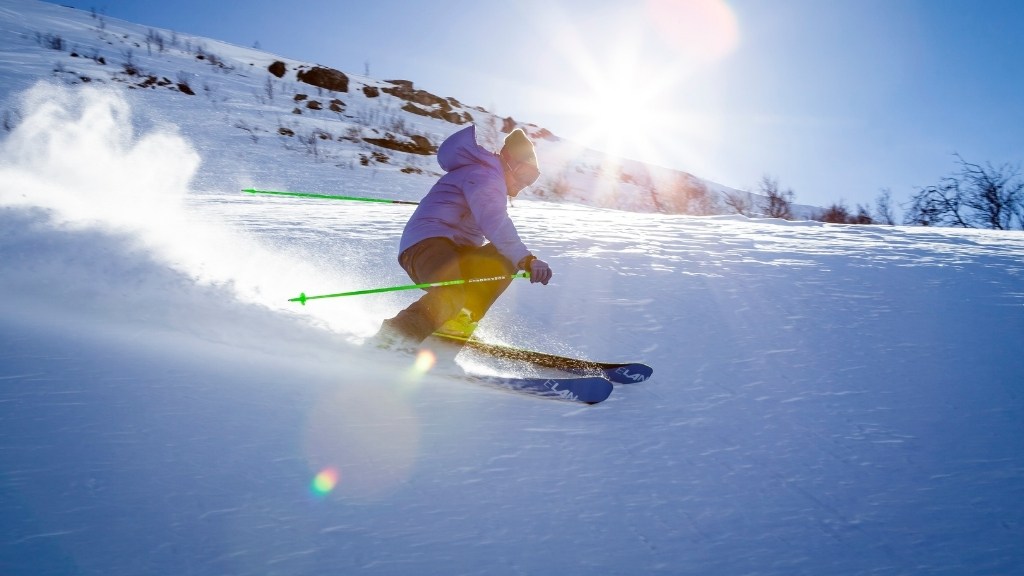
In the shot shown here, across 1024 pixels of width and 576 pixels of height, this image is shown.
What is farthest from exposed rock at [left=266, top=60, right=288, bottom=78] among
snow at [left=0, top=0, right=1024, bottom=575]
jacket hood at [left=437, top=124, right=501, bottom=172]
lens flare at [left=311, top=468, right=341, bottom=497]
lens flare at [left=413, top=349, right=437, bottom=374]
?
lens flare at [left=311, top=468, right=341, bottom=497]

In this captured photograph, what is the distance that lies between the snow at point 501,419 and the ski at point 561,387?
6 cm

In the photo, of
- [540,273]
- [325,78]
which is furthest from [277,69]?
[540,273]

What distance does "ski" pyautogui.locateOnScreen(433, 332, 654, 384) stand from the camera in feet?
9.01

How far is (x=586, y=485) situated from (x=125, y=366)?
160cm

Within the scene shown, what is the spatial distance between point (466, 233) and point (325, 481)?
198cm

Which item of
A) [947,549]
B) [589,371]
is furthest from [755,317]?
[947,549]

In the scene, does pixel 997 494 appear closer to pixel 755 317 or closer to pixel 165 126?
pixel 755 317

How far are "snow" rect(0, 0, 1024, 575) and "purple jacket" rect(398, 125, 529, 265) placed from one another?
22.6 inches

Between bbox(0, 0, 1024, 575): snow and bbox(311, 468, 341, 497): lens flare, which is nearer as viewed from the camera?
bbox(0, 0, 1024, 575): snow

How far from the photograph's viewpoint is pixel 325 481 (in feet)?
5.43

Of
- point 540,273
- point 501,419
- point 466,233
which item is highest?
point 466,233

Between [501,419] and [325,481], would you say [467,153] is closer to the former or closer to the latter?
[501,419]

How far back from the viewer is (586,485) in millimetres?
1801

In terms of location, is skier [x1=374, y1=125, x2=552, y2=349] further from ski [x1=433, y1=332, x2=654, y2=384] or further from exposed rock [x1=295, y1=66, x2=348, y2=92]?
exposed rock [x1=295, y1=66, x2=348, y2=92]
